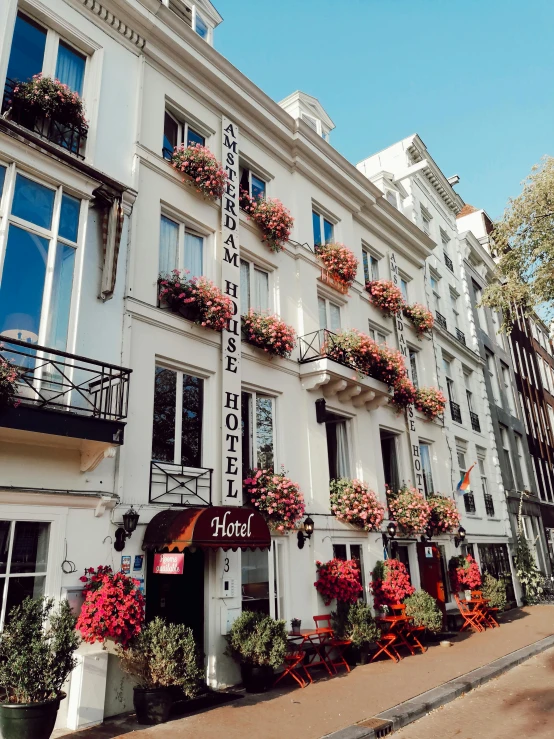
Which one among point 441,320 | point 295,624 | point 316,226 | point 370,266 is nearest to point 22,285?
point 295,624

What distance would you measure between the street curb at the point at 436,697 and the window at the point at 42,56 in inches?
446

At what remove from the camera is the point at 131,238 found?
33.3 feet

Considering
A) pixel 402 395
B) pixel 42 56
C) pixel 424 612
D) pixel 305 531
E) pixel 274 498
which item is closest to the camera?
pixel 42 56

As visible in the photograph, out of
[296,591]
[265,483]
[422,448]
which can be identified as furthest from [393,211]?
[296,591]

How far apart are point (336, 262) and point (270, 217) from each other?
2.77 m

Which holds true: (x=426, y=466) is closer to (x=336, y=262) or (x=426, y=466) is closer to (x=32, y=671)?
(x=336, y=262)

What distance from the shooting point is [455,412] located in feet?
69.2

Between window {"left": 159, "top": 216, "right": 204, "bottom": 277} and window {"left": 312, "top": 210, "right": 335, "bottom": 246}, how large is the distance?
468 cm

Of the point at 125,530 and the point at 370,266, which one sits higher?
the point at 370,266

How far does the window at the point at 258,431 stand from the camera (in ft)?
37.6

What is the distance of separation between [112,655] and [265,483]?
4.26 m

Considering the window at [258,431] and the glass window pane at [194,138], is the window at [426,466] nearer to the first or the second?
the window at [258,431]

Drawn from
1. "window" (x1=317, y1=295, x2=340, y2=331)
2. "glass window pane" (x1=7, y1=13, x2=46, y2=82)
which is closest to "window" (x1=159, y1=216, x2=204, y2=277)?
"glass window pane" (x1=7, y1=13, x2=46, y2=82)

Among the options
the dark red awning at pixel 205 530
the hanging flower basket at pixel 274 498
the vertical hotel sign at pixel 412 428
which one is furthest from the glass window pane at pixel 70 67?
the vertical hotel sign at pixel 412 428
